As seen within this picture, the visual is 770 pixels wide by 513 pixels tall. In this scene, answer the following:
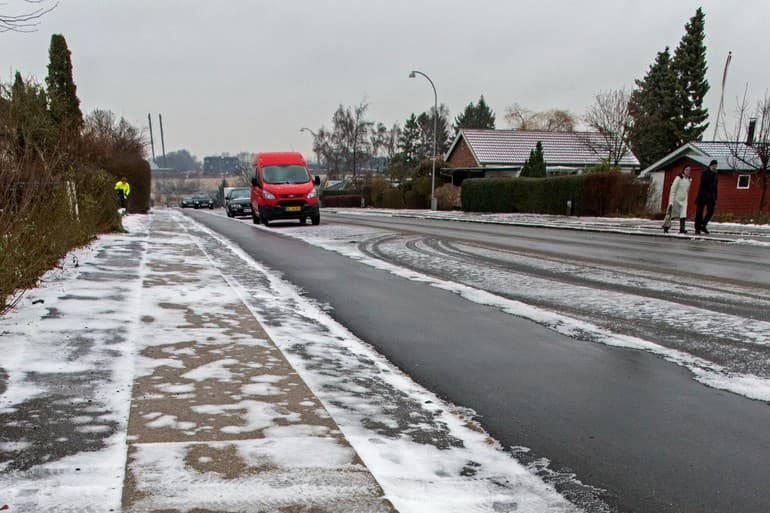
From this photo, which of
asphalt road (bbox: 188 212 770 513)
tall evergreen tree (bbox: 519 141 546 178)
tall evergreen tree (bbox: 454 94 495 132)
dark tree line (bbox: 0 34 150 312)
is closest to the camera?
asphalt road (bbox: 188 212 770 513)

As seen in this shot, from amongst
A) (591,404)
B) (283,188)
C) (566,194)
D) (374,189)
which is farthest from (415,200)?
(591,404)

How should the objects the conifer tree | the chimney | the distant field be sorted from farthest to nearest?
1. the distant field
2. the conifer tree
3. the chimney

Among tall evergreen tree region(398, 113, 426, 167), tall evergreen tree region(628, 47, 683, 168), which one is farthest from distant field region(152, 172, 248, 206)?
tall evergreen tree region(628, 47, 683, 168)

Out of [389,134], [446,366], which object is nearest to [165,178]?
[389,134]

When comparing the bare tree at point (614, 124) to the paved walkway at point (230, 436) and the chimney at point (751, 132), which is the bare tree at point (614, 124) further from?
the paved walkway at point (230, 436)

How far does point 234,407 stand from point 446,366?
5.20ft

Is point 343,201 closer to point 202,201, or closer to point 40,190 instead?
point 202,201

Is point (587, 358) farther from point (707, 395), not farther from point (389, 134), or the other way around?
point (389, 134)

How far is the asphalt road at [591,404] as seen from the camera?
2.53m

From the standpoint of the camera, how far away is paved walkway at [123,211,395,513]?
2.24 metres

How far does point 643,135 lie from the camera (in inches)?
2047

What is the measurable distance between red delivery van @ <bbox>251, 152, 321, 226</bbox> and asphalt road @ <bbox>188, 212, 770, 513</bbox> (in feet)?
46.4

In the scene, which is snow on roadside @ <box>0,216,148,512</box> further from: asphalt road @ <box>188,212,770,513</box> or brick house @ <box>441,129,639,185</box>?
brick house @ <box>441,129,639,185</box>

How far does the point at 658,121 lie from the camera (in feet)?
168
